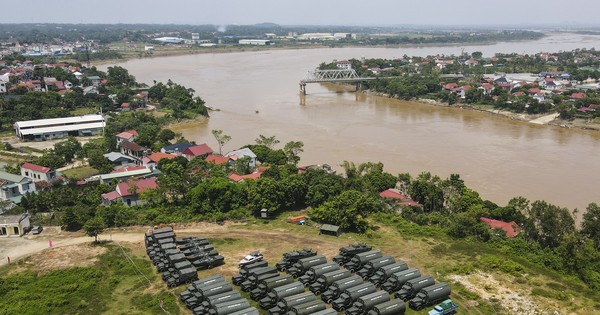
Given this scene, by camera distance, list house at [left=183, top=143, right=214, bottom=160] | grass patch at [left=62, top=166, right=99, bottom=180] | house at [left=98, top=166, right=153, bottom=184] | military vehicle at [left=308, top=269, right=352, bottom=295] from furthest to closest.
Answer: house at [left=183, top=143, right=214, bottom=160] → grass patch at [left=62, top=166, right=99, bottom=180] → house at [left=98, top=166, right=153, bottom=184] → military vehicle at [left=308, top=269, right=352, bottom=295]

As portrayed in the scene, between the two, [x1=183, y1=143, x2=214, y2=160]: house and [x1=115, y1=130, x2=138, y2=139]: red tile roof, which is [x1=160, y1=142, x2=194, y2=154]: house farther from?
[x1=115, y1=130, x2=138, y2=139]: red tile roof

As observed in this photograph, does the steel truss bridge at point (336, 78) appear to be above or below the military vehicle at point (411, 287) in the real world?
above


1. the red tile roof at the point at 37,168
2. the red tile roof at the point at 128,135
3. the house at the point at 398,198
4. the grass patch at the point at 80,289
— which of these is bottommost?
the grass patch at the point at 80,289

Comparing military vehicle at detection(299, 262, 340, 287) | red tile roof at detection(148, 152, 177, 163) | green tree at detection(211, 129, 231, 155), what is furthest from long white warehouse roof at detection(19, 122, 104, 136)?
military vehicle at detection(299, 262, 340, 287)

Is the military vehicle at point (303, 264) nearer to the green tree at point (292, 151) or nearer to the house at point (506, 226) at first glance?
the house at point (506, 226)

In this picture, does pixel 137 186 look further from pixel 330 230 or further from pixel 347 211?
pixel 347 211

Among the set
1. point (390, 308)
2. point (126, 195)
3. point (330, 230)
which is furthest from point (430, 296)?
point (126, 195)

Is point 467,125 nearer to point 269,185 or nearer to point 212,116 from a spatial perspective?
point 212,116

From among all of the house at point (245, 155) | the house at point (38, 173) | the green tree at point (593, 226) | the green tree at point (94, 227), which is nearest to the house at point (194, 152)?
the house at point (245, 155)
